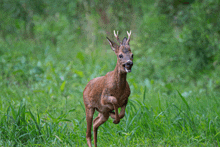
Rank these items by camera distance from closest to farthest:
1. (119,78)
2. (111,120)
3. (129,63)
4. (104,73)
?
(129,63), (119,78), (111,120), (104,73)

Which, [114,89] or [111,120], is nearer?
[114,89]

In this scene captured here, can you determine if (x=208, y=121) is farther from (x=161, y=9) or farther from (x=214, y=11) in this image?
(x=161, y=9)

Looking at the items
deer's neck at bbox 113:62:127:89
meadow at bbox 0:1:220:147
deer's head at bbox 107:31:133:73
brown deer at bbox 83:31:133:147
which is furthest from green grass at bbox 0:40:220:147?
deer's head at bbox 107:31:133:73

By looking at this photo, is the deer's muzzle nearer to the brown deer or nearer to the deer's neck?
the brown deer

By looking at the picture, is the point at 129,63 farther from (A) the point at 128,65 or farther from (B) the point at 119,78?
(B) the point at 119,78

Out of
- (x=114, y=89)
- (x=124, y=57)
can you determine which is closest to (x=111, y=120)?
(x=114, y=89)

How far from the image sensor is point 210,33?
6742mm

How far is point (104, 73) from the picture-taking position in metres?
6.29

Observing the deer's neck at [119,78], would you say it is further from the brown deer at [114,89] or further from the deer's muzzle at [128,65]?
the deer's muzzle at [128,65]

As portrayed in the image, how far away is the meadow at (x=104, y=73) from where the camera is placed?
3572 millimetres

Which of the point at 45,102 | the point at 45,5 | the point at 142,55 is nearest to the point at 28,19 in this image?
the point at 45,5

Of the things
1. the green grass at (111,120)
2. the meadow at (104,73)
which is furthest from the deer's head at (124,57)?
the green grass at (111,120)

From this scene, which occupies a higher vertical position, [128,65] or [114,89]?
[128,65]

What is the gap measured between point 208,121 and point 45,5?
9.56 m
